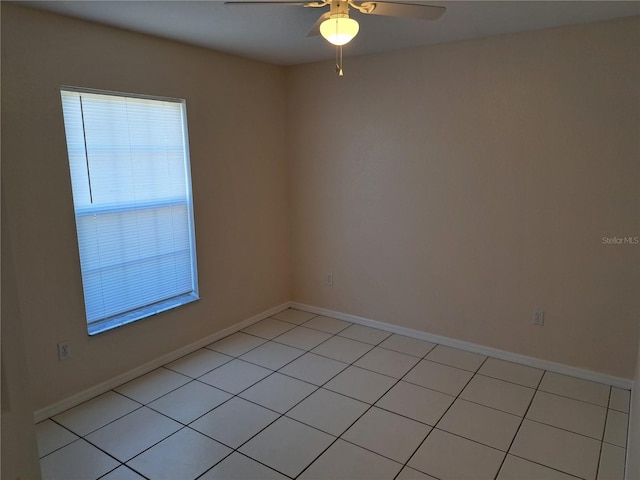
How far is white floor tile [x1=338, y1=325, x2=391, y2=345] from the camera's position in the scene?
3635mm

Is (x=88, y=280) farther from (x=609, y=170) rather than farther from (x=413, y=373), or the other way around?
(x=609, y=170)

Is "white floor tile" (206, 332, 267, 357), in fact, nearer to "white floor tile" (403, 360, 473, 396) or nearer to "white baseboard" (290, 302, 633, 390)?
"white baseboard" (290, 302, 633, 390)

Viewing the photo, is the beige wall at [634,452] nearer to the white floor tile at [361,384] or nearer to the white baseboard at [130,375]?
the white floor tile at [361,384]

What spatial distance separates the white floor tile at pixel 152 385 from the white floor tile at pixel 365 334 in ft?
4.64

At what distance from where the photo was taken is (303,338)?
3.68 metres

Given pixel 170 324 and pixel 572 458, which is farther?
pixel 170 324

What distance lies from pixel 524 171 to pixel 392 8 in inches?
65.9

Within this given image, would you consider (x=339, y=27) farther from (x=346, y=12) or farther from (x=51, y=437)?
(x=51, y=437)

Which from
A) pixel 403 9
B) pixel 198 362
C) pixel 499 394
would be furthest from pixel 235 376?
pixel 403 9

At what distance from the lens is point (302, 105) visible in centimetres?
399

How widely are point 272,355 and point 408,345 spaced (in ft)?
3.69

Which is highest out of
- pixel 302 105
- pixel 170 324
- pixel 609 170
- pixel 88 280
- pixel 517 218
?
pixel 302 105

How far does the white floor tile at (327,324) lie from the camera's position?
3867mm

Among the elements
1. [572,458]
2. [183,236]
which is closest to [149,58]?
[183,236]
